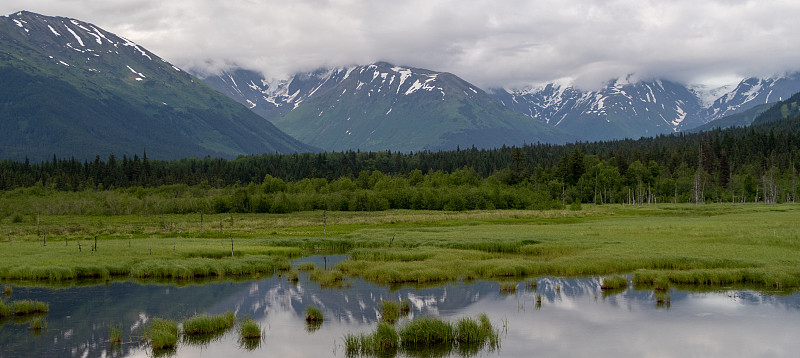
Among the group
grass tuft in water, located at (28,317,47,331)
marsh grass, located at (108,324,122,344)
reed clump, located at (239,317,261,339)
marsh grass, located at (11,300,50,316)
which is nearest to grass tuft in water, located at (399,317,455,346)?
reed clump, located at (239,317,261,339)

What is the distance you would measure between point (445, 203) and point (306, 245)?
8826 cm

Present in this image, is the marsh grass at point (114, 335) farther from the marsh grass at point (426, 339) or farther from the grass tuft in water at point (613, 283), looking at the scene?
the grass tuft in water at point (613, 283)

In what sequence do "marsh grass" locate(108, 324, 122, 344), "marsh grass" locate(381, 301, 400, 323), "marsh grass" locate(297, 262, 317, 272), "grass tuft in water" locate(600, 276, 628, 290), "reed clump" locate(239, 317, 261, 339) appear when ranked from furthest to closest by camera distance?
"marsh grass" locate(297, 262, 317, 272)
"grass tuft in water" locate(600, 276, 628, 290)
"marsh grass" locate(381, 301, 400, 323)
"reed clump" locate(239, 317, 261, 339)
"marsh grass" locate(108, 324, 122, 344)

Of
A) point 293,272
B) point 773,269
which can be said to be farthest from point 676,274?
point 293,272

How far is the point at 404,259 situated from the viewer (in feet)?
184

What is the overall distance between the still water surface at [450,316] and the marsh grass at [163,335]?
49cm

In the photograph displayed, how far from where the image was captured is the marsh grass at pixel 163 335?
1178 inches

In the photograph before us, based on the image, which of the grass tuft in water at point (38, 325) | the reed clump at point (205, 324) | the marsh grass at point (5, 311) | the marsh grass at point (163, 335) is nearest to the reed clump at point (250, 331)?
the reed clump at point (205, 324)

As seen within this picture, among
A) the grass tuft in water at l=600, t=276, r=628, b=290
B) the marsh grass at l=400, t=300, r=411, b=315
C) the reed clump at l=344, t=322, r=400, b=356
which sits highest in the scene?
the grass tuft in water at l=600, t=276, r=628, b=290

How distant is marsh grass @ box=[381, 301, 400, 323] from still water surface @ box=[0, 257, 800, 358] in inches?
28.6

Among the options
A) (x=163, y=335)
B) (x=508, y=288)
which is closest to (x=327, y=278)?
(x=508, y=288)

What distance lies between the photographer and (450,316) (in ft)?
117

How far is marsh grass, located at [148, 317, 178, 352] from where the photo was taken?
29922 millimetres

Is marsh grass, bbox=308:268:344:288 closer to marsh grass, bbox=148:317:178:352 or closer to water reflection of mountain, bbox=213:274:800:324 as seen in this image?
water reflection of mountain, bbox=213:274:800:324
